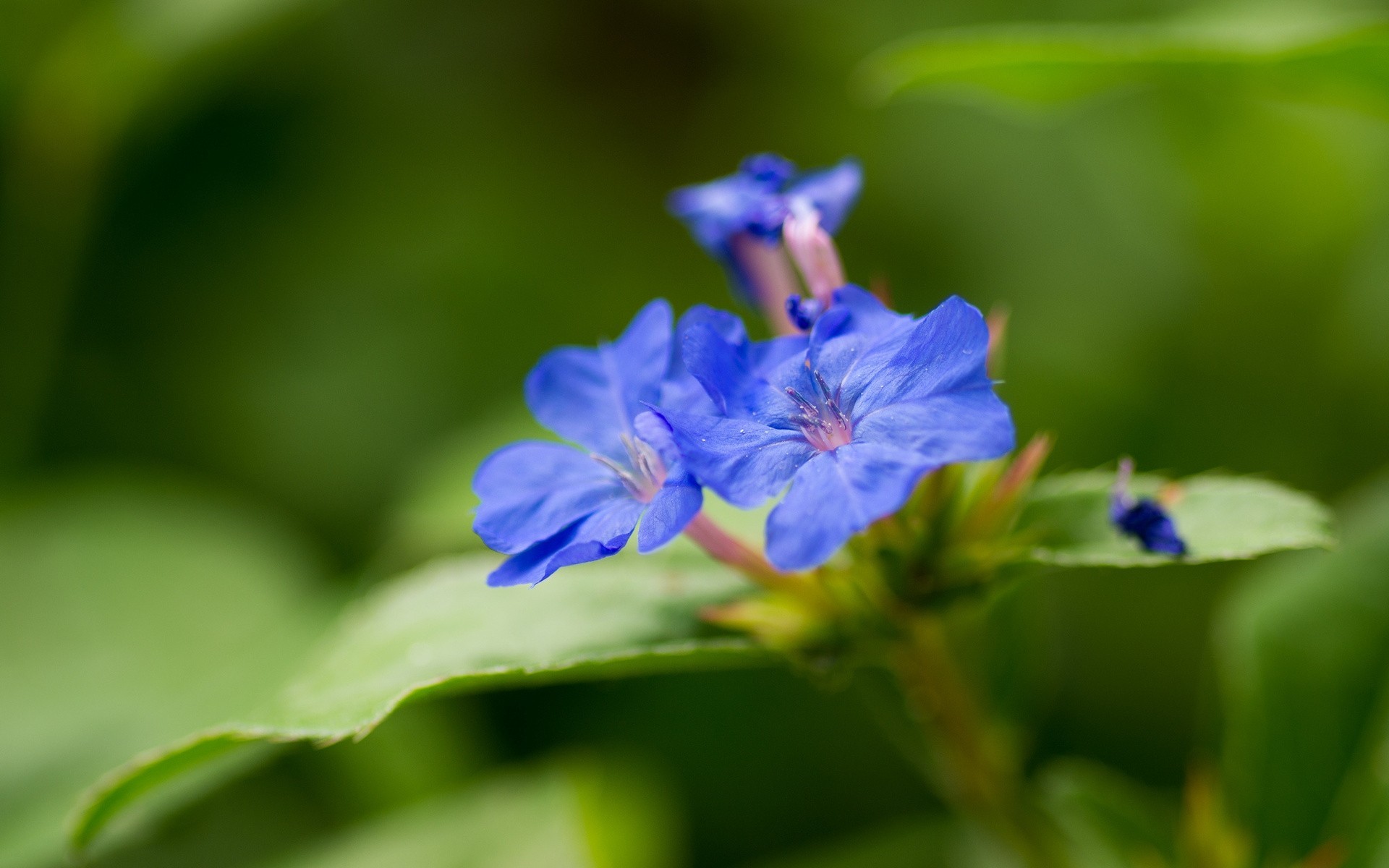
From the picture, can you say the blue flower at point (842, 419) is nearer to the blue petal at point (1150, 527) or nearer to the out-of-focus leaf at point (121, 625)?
the blue petal at point (1150, 527)

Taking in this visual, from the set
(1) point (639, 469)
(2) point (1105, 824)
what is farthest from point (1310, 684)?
(1) point (639, 469)

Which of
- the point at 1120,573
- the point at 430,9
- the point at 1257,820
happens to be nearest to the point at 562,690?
the point at 1120,573

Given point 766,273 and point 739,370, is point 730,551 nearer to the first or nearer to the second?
point 739,370

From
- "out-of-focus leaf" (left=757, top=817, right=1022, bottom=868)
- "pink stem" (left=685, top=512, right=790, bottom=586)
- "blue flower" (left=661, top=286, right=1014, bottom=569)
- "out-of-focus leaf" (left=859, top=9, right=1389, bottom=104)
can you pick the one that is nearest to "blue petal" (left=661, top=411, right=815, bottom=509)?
"blue flower" (left=661, top=286, right=1014, bottom=569)

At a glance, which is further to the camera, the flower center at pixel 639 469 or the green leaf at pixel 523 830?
the green leaf at pixel 523 830

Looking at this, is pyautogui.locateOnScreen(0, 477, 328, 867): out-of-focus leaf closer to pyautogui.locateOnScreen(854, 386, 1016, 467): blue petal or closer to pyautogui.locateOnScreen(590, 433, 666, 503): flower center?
pyautogui.locateOnScreen(590, 433, 666, 503): flower center

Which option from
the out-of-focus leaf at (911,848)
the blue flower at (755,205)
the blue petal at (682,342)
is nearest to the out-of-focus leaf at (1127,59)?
the blue flower at (755,205)

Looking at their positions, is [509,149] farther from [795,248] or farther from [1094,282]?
[795,248]
